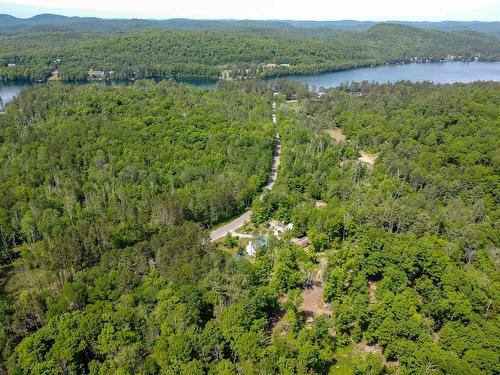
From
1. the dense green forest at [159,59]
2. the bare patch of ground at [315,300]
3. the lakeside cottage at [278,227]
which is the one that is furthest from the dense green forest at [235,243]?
the dense green forest at [159,59]

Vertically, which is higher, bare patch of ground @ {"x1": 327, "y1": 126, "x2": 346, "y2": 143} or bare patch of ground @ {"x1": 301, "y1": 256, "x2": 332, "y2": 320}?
bare patch of ground @ {"x1": 327, "y1": 126, "x2": 346, "y2": 143}

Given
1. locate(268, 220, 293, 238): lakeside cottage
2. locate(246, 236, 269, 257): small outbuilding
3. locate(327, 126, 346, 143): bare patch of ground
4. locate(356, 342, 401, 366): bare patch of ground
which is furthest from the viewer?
locate(327, 126, 346, 143): bare patch of ground

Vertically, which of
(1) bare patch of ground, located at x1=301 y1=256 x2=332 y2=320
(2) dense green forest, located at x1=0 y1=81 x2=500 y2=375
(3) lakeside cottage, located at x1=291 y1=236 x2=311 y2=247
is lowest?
(1) bare patch of ground, located at x1=301 y1=256 x2=332 y2=320

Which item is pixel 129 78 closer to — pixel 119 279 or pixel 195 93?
pixel 195 93

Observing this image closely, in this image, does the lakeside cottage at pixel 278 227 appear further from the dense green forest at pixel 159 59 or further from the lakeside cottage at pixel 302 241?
the dense green forest at pixel 159 59

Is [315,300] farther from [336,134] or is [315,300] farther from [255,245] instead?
[336,134]

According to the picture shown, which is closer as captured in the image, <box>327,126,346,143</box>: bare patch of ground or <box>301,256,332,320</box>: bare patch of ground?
<box>301,256,332,320</box>: bare patch of ground

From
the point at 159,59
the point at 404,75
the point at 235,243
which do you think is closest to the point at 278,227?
the point at 235,243

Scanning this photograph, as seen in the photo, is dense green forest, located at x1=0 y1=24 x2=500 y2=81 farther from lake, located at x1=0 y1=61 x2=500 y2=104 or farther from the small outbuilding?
the small outbuilding

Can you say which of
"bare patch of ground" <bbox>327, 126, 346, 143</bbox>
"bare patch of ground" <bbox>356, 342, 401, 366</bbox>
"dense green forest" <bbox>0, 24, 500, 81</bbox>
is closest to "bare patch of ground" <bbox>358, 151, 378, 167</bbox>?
"bare patch of ground" <bbox>327, 126, 346, 143</bbox>
